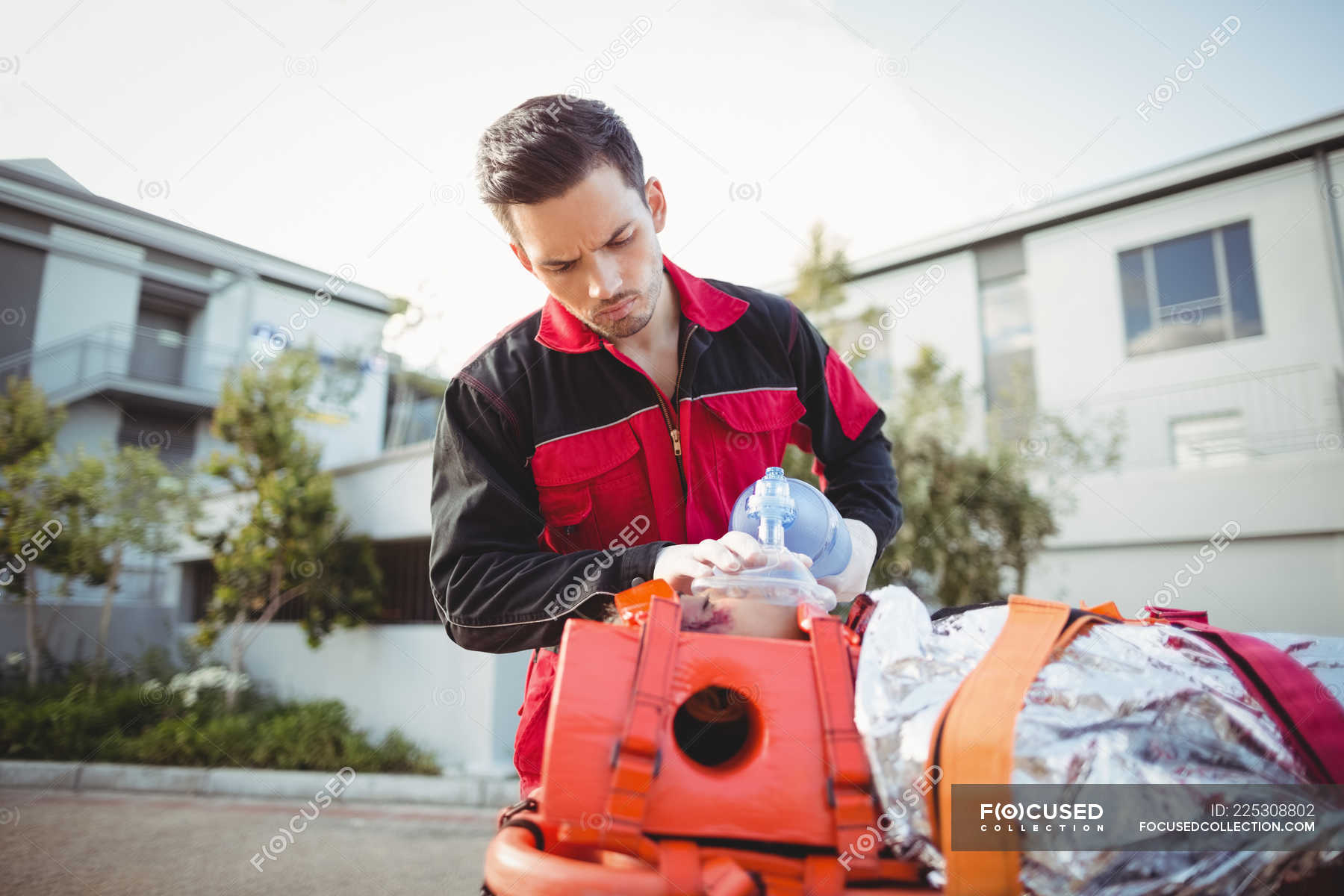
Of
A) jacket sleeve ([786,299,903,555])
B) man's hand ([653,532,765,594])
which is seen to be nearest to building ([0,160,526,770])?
jacket sleeve ([786,299,903,555])

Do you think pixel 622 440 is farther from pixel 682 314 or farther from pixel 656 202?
pixel 656 202

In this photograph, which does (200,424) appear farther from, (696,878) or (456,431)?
(696,878)

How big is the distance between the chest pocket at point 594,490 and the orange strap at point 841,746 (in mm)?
891

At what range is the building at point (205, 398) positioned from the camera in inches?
360

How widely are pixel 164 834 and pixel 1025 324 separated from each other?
1322 cm

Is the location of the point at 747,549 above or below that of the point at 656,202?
below

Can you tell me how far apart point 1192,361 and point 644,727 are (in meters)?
13.7

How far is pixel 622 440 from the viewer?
6.46 ft

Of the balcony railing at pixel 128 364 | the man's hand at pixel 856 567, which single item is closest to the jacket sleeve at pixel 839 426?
the man's hand at pixel 856 567

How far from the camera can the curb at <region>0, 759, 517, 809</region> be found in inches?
269

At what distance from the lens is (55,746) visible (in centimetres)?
793

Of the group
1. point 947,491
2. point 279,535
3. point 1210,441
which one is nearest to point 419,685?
point 279,535

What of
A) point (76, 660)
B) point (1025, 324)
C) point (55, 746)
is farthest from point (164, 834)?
point (1025, 324)

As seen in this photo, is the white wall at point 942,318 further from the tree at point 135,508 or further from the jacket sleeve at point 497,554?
the jacket sleeve at point 497,554
